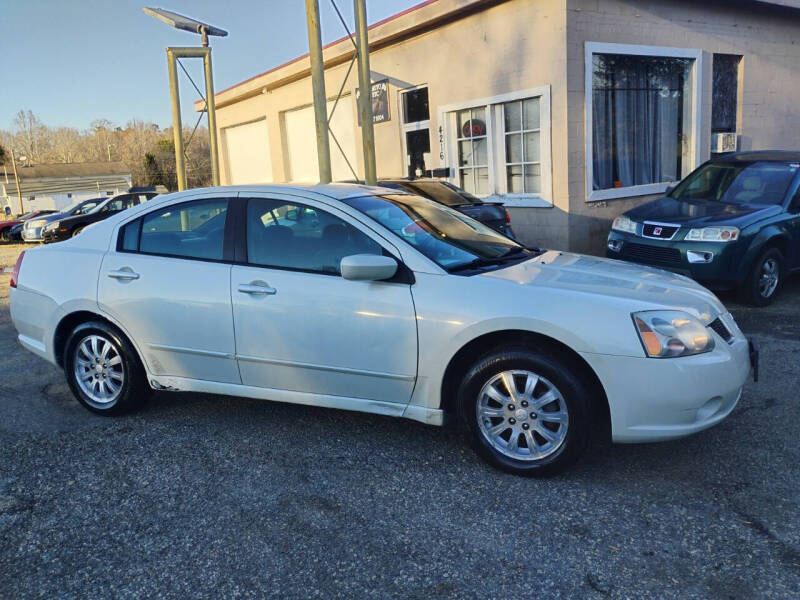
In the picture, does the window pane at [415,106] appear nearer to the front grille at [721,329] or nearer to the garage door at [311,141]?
the garage door at [311,141]

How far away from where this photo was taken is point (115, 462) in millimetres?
3998

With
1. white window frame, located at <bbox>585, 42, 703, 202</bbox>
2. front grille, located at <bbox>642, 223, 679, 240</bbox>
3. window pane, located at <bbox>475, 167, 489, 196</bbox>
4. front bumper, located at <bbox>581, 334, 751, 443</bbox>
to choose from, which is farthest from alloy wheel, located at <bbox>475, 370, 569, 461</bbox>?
window pane, located at <bbox>475, 167, 489, 196</bbox>

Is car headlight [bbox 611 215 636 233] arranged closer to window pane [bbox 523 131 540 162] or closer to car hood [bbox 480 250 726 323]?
window pane [bbox 523 131 540 162]

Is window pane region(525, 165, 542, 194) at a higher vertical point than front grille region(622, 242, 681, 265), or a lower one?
higher

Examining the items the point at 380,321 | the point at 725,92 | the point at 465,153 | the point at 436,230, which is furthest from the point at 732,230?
the point at 725,92

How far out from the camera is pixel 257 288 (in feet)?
13.4

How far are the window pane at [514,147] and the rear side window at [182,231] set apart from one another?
7.82m

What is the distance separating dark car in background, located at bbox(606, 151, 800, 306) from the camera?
731cm

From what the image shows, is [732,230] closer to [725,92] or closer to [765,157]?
[765,157]

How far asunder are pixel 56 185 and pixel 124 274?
2828 inches

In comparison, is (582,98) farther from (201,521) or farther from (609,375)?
(201,521)

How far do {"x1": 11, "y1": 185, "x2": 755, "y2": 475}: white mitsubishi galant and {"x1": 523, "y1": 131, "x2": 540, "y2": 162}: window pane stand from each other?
6577 mm

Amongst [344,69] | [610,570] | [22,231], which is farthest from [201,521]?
[22,231]

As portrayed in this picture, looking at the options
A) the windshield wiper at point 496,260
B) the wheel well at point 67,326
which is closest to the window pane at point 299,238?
the windshield wiper at point 496,260
